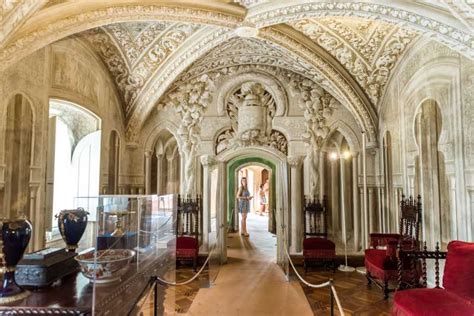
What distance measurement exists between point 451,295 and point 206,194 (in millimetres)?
4654

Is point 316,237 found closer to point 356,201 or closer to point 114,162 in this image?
point 356,201

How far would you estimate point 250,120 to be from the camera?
6.46 meters

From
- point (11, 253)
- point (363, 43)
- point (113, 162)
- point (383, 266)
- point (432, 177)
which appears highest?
point (363, 43)

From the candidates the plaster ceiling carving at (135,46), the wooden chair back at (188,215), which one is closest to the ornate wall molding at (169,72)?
the plaster ceiling carving at (135,46)

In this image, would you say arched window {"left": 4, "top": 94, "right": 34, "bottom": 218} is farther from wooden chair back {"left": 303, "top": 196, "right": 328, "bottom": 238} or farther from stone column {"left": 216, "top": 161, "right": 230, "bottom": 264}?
wooden chair back {"left": 303, "top": 196, "right": 328, "bottom": 238}

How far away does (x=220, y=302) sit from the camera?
4.23 metres

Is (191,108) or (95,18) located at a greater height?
(95,18)

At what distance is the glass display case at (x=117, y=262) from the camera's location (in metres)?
1.77

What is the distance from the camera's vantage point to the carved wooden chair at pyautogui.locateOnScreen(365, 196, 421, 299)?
4.27 m

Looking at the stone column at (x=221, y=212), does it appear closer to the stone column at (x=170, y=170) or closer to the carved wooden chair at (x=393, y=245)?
the stone column at (x=170, y=170)

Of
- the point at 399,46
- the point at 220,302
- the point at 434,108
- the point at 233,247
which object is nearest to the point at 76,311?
the point at 220,302

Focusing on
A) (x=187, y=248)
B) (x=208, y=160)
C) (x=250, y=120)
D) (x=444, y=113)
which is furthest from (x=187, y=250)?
(x=444, y=113)

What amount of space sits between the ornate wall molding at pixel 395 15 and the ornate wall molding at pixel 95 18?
696 mm

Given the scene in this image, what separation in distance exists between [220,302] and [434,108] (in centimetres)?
411
